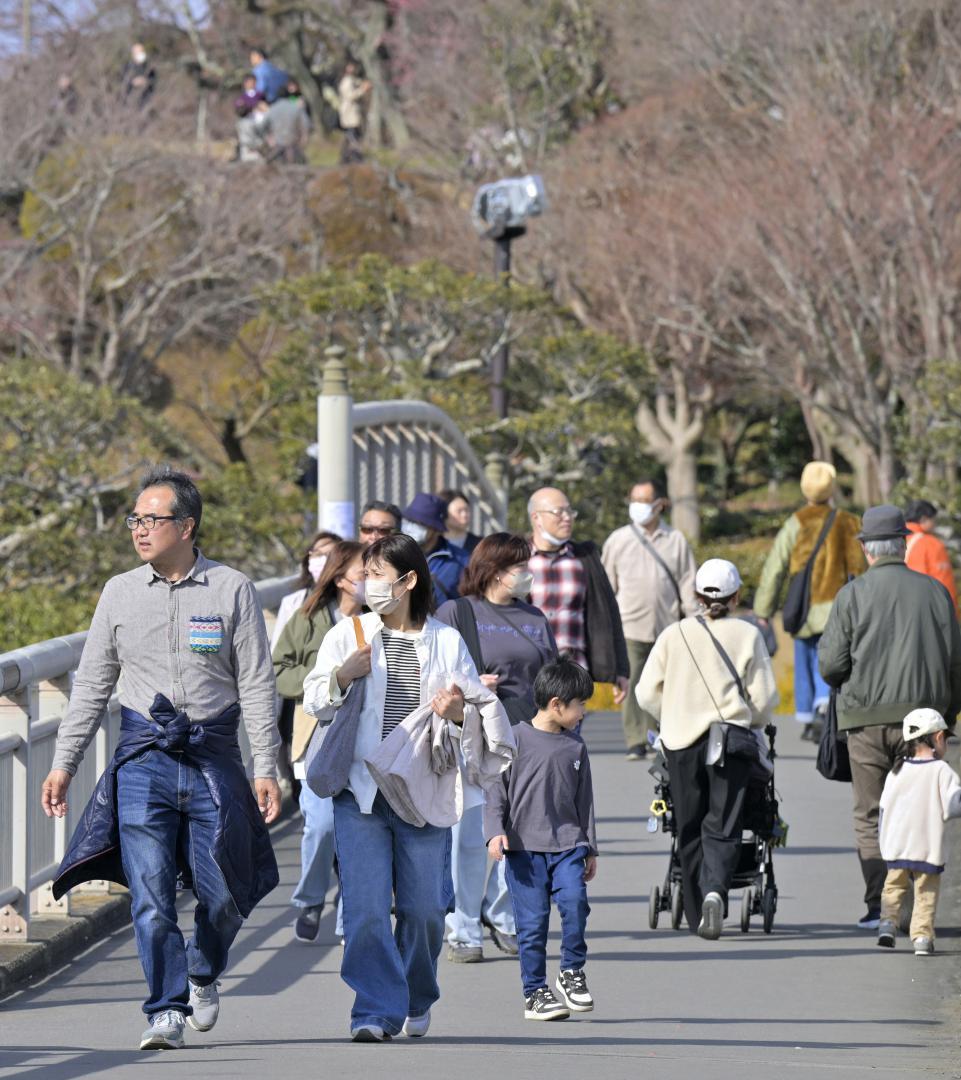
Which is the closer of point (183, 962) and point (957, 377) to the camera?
point (183, 962)

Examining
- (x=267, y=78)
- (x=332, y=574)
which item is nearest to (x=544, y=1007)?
(x=332, y=574)

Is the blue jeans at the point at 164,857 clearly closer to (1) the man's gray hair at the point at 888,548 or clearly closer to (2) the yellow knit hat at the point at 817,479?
(1) the man's gray hair at the point at 888,548

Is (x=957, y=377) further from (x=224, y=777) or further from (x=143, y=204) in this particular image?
(x=224, y=777)

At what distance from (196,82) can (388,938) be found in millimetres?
41553

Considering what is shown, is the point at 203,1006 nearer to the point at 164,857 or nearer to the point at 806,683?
the point at 164,857

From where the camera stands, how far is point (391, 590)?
580cm

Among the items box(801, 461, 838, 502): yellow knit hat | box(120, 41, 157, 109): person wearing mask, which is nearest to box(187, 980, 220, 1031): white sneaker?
box(801, 461, 838, 502): yellow knit hat

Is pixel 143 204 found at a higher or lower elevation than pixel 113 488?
higher

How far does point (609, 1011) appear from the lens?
263 inches

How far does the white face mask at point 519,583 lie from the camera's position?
7.49 meters

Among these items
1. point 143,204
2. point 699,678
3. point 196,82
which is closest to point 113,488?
point 143,204

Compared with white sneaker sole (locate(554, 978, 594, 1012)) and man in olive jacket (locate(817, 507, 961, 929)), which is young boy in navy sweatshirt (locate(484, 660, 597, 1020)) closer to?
white sneaker sole (locate(554, 978, 594, 1012))

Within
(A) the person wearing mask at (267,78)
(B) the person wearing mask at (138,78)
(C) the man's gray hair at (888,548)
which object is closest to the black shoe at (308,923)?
(C) the man's gray hair at (888,548)

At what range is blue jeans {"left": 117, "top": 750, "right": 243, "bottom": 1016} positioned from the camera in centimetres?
560
